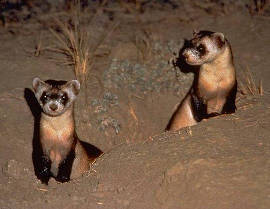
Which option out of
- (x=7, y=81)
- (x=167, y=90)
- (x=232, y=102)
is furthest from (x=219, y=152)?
(x=7, y=81)

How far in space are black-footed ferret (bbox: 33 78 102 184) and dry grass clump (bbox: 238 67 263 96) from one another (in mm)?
2072

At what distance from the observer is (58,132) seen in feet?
14.3

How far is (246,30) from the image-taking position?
22.3 ft

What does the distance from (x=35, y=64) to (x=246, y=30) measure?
3.12 m

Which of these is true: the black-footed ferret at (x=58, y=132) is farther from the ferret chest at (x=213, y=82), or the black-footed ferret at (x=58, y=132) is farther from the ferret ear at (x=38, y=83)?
the ferret chest at (x=213, y=82)

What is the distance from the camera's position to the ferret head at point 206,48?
4676 millimetres

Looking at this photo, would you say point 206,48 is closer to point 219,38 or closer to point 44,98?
point 219,38

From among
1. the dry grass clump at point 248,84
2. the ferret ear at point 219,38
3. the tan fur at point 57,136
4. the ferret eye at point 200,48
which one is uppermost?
the ferret ear at point 219,38

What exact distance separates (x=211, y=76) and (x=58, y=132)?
67.9 inches

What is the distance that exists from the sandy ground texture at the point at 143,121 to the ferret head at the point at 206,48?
0.62m

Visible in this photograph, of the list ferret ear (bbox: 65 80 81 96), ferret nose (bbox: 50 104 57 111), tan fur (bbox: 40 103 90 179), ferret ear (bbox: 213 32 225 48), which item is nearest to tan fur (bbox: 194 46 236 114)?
ferret ear (bbox: 213 32 225 48)

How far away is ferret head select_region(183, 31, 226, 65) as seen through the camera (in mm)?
4676

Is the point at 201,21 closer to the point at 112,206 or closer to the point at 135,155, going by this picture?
the point at 135,155

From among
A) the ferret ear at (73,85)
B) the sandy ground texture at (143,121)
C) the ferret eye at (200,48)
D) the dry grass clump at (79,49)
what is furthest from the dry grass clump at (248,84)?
the ferret ear at (73,85)
